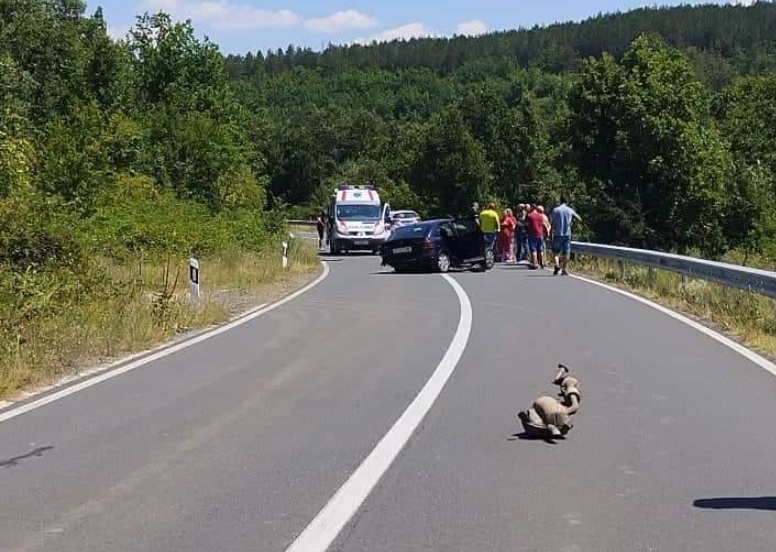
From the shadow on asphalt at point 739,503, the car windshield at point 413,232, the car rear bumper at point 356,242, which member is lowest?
the car rear bumper at point 356,242

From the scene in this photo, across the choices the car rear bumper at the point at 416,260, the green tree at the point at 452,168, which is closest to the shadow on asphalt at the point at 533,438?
the car rear bumper at the point at 416,260

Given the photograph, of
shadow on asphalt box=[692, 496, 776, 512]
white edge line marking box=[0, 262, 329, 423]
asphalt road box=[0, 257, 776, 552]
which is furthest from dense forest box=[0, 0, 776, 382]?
shadow on asphalt box=[692, 496, 776, 512]

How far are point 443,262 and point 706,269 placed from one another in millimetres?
12588

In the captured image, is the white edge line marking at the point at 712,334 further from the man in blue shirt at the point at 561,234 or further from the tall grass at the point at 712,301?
the man in blue shirt at the point at 561,234

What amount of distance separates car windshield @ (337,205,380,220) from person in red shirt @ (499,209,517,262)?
11.6 meters

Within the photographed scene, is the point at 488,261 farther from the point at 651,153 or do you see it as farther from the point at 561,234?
the point at 651,153

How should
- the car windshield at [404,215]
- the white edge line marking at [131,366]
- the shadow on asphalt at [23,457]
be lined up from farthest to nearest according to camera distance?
1. the car windshield at [404,215]
2. the white edge line marking at [131,366]
3. the shadow on asphalt at [23,457]

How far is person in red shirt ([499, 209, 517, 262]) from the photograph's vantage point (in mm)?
35781

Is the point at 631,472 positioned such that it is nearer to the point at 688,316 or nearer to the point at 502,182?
the point at 688,316

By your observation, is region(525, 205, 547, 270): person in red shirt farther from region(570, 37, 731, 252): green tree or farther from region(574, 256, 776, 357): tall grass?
region(570, 37, 731, 252): green tree

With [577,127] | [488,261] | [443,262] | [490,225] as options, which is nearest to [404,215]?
[577,127]

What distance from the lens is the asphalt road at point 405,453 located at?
6395mm

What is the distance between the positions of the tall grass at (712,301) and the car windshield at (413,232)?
5.11m

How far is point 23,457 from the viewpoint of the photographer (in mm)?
8312
